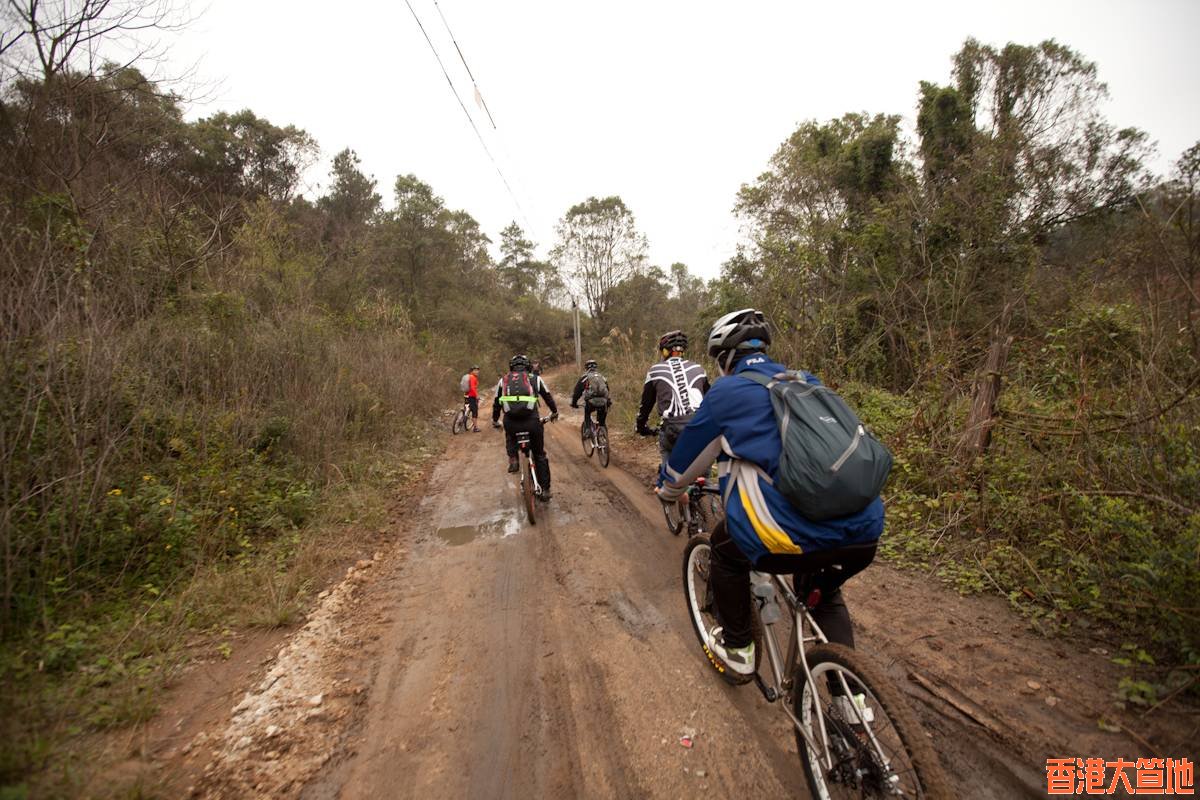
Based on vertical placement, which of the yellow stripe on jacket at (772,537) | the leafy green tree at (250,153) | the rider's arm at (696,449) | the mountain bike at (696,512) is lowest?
the mountain bike at (696,512)

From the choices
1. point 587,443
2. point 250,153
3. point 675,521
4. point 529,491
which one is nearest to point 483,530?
point 529,491

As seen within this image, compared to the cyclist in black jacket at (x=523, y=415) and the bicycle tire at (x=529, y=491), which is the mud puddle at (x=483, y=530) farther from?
the cyclist in black jacket at (x=523, y=415)

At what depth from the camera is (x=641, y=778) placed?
6.86 ft

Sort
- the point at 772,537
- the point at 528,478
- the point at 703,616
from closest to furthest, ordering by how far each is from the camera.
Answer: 1. the point at 772,537
2. the point at 703,616
3. the point at 528,478

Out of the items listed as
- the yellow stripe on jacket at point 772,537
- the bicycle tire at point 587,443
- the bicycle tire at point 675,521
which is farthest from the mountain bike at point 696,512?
the bicycle tire at point 587,443

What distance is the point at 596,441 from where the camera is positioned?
8.13m

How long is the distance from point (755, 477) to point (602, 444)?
6117 millimetres

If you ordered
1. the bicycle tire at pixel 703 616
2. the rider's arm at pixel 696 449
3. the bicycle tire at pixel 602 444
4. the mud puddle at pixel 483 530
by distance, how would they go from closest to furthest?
1. the rider's arm at pixel 696 449
2. the bicycle tire at pixel 703 616
3. the mud puddle at pixel 483 530
4. the bicycle tire at pixel 602 444

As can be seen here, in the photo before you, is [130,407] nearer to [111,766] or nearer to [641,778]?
[111,766]

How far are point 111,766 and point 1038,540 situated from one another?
568 cm

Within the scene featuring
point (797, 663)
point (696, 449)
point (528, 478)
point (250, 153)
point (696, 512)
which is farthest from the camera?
point (250, 153)

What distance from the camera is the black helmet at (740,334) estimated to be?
7.32 feet

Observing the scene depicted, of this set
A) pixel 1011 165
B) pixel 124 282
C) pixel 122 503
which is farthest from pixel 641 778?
pixel 1011 165

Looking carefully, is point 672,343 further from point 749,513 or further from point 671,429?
point 749,513
